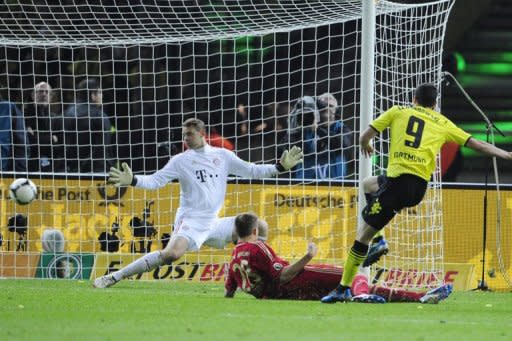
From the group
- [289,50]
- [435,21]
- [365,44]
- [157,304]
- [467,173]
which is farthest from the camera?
[467,173]

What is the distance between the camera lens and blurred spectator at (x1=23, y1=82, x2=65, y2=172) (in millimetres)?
Result: 17344

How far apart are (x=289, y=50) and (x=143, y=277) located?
3531 millimetres

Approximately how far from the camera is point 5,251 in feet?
54.5

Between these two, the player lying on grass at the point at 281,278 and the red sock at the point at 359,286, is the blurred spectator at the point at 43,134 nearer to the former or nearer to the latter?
the player lying on grass at the point at 281,278

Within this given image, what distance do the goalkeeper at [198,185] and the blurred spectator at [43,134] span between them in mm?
3210

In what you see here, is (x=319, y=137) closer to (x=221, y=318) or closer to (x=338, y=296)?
(x=338, y=296)

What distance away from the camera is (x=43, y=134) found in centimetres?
1806

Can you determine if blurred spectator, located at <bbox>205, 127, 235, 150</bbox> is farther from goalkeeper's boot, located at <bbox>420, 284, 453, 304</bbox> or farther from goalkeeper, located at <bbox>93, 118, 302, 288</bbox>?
goalkeeper's boot, located at <bbox>420, 284, 453, 304</bbox>

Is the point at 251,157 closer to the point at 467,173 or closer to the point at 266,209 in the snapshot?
the point at 266,209

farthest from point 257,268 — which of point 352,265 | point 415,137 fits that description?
point 415,137

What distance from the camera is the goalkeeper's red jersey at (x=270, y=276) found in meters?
11.7

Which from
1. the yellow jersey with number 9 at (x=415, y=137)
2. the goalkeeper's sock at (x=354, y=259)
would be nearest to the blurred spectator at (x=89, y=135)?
the goalkeeper's sock at (x=354, y=259)

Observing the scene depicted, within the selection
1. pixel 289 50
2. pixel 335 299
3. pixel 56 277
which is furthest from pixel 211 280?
pixel 335 299

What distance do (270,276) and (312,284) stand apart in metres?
0.43
